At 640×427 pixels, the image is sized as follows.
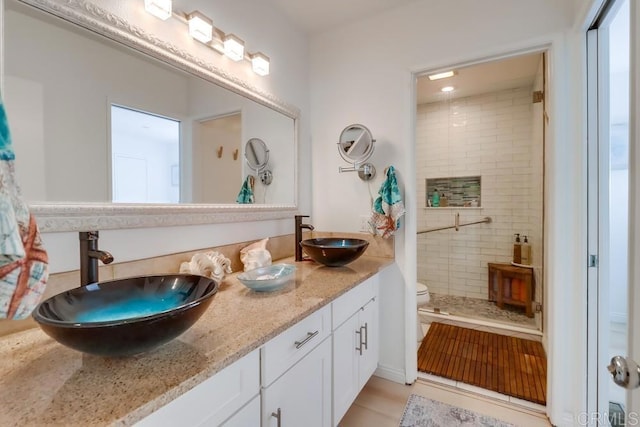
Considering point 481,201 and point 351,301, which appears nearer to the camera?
point 351,301

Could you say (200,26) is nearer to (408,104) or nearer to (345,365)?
(408,104)

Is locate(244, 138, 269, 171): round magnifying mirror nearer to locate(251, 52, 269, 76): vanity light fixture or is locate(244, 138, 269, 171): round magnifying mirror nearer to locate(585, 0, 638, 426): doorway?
locate(251, 52, 269, 76): vanity light fixture

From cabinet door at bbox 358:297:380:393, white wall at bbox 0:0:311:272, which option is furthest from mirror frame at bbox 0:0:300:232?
cabinet door at bbox 358:297:380:393

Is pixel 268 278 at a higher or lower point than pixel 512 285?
higher

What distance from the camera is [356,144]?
6.96 feet

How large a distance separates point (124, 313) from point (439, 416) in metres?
1.77

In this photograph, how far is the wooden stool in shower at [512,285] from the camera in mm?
3068

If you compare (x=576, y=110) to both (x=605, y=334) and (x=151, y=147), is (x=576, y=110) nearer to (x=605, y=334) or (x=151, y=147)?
(x=605, y=334)

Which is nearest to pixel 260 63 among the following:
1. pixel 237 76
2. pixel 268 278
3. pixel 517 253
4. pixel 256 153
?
pixel 237 76

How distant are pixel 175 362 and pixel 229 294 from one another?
0.53m

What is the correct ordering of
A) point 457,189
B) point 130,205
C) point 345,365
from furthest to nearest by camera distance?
point 457,189 < point 345,365 < point 130,205

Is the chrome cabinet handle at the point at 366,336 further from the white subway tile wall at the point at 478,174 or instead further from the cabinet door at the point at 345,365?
the white subway tile wall at the point at 478,174

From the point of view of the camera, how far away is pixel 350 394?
1555 mm

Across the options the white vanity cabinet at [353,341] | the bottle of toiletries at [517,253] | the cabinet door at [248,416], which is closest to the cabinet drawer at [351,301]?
the white vanity cabinet at [353,341]
